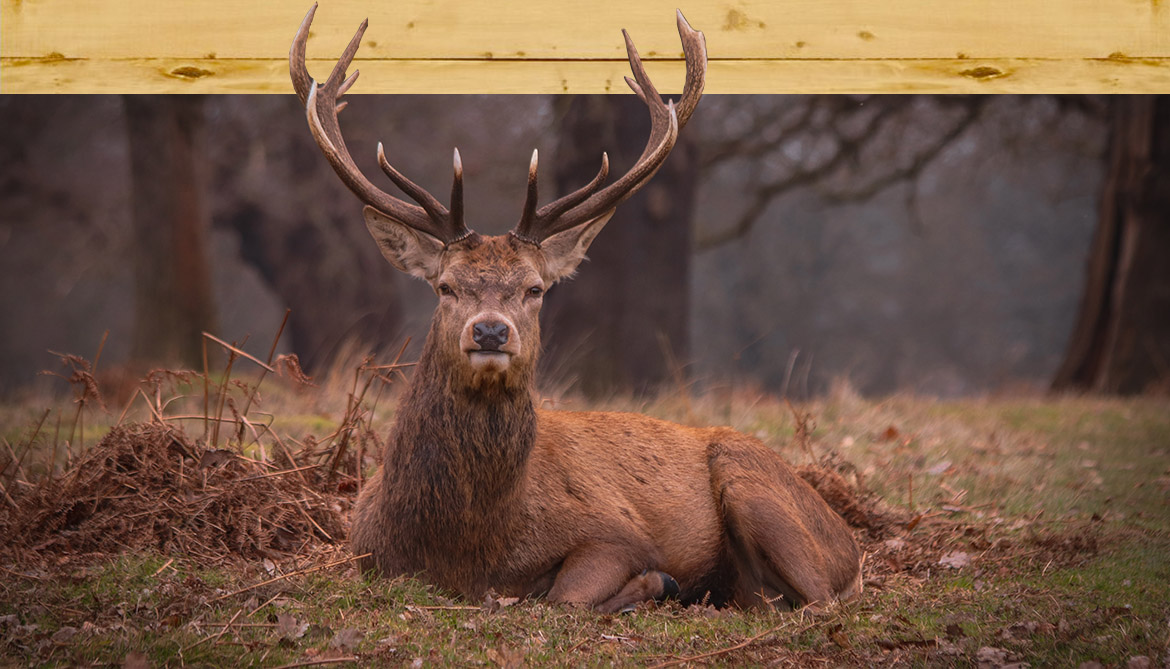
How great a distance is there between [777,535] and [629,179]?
1782mm

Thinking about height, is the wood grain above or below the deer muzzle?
above

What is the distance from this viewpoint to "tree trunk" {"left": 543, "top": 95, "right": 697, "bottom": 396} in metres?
12.7

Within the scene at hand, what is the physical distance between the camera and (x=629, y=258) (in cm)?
1288

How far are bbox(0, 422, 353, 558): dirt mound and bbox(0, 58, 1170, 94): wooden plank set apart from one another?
186cm

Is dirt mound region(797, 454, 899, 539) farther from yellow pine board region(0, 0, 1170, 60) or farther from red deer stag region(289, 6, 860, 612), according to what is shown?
yellow pine board region(0, 0, 1170, 60)

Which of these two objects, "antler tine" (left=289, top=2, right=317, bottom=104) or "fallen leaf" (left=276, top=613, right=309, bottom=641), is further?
"antler tine" (left=289, top=2, right=317, bottom=104)

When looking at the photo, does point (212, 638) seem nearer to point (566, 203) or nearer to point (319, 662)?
point (319, 662)

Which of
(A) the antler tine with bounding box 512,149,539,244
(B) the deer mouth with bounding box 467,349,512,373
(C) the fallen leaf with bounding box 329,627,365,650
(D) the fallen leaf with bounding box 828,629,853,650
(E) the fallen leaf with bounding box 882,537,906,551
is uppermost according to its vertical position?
(A) the antler tine with bounding box 512,149,539,244

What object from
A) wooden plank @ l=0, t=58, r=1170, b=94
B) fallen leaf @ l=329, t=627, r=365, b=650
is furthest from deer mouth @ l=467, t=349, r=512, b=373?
fallen leaf @ l=329, t=627, r=365, b=650

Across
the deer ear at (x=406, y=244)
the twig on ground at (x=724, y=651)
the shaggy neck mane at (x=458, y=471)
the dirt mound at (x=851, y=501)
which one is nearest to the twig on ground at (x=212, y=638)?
the shaggy neck mane at (x=458, y=471)

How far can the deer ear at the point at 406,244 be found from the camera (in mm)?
5402

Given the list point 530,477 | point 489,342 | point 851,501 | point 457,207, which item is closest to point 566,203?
point 457,207

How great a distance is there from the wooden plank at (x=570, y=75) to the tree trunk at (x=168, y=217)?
9073 millimetres

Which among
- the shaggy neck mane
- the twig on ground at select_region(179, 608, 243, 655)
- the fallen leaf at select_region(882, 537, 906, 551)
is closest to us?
the twig on ground at select_region(179, 608, 243, 655)
